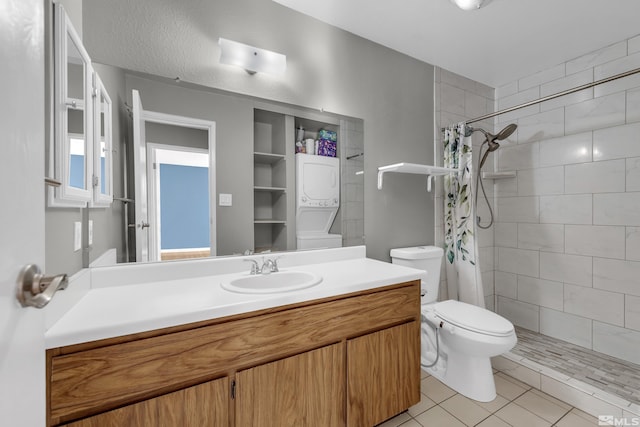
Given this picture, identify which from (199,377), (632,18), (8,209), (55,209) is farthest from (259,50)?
(632,18)

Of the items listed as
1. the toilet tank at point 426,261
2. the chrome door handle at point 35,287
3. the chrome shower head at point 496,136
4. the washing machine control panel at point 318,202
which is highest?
the chrome shower head at point 496,136

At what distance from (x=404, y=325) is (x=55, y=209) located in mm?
1483

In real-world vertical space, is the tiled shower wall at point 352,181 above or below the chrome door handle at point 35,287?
above

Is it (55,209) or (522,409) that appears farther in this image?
(522,409)

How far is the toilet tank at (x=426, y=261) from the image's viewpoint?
1.99 meters

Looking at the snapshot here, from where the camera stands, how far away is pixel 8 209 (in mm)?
436

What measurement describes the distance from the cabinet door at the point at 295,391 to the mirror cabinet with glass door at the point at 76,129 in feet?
2.75

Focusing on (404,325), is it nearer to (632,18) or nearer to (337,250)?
(337,250)

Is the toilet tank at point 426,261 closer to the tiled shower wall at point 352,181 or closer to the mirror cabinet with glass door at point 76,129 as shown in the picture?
the tiled shower wall at point 352,181

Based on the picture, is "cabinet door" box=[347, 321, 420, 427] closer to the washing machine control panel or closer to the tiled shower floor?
the washing machine control panel

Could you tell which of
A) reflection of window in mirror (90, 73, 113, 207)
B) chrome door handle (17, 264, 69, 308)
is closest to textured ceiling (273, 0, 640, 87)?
reflection of window in mirror (90, 73, 113, 207)

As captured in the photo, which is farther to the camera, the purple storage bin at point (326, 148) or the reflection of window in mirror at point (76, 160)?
the purple storage bin at point (326, 148)

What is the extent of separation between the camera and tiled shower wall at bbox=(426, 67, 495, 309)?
2.37m

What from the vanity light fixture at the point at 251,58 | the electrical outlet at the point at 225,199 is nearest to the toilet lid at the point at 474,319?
the electrical outlet at the point at 225,199
